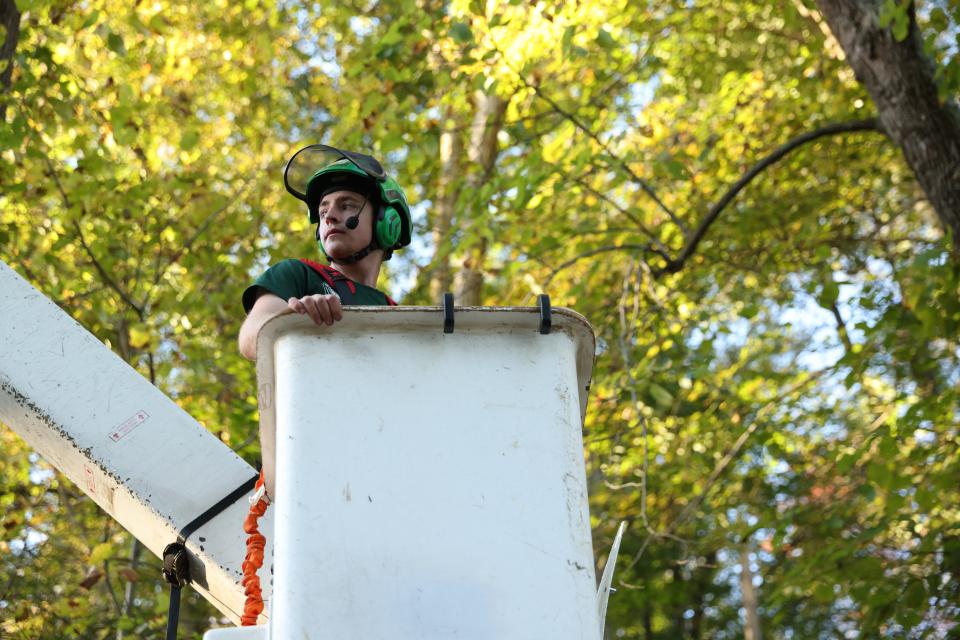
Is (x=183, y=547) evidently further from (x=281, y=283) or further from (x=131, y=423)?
(x=281, y=283)

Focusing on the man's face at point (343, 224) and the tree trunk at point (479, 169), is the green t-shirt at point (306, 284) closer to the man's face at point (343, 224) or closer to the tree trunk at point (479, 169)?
the man's face at point (343, 224)

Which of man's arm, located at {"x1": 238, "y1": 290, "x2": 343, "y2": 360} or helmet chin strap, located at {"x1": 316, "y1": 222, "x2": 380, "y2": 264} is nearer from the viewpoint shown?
man's arm, located at {"x1": 238, "y1": 290, "x2": 343, "y2": 360}

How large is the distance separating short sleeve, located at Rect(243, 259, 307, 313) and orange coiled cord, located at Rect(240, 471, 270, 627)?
39 centimetres

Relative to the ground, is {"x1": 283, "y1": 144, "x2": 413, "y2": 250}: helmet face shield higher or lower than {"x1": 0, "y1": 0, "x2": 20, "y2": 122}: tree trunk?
lower

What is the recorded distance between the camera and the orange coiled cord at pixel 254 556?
204 cm

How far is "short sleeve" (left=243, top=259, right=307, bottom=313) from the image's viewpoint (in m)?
2.26

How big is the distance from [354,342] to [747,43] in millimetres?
7308

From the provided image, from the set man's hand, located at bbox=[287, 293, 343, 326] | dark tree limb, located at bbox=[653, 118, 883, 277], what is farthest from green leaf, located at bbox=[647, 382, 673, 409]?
man's hand, located at bbox=[287, 293, 343, 326]

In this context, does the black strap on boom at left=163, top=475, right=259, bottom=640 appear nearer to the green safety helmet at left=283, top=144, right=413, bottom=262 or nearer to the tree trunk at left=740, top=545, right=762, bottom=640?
the green safety helmet at left=283, top=144, right=413, bottom=262

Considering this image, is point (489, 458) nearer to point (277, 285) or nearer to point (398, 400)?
point (398, 400)

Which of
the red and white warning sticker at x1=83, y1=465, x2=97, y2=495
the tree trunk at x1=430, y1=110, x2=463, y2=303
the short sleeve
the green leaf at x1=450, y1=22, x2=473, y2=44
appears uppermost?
the tree trunk at x1=430, y1=110, x2=463, y2=303

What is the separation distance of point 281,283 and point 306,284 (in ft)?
0.36

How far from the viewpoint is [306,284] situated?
94.1 inches

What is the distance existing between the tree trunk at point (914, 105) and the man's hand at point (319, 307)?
11.9ft
